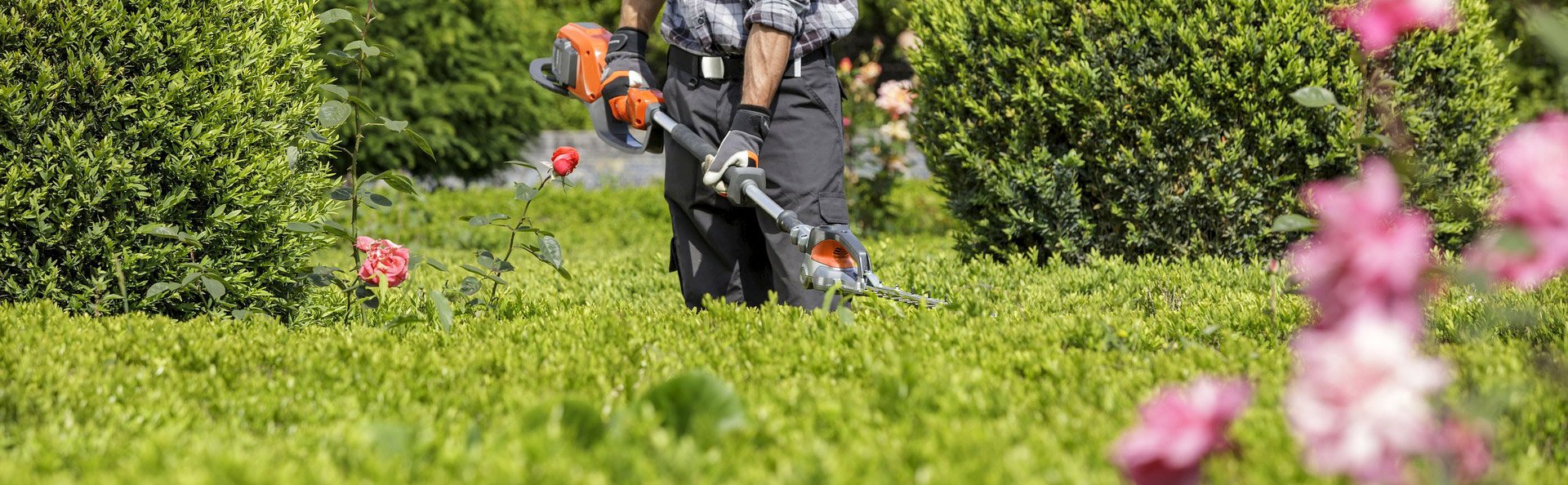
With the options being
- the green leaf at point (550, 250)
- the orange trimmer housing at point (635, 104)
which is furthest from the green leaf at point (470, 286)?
the orange trimmer housing at point (635, 104)

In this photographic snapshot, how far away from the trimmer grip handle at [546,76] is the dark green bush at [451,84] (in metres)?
6.86

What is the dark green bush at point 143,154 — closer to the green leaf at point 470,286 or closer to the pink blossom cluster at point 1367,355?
the green leaf at point 470,286

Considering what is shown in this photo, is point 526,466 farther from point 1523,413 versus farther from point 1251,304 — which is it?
point 1251,304

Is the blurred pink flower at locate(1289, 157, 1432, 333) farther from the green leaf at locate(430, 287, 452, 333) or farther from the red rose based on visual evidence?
the red rose

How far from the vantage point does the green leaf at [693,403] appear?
185 centimetres

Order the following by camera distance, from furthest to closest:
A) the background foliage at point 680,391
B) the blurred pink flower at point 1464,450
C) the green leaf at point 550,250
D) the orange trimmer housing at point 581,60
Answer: the orange trimmer housing at point 581,60, the green leaf at point 550,250, the background foliage at point 680,391, the blurred pink flower at point 1464,450

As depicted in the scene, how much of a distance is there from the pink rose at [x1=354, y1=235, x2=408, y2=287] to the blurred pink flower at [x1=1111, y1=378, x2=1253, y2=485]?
2.35m

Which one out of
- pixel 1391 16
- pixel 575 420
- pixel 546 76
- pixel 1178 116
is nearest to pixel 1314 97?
pixel 1391 16

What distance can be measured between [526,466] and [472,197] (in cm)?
880

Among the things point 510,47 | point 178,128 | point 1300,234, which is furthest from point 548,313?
point 510,47

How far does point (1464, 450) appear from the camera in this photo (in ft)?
4.53

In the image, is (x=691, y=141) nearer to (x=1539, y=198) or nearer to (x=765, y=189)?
(x=765, y=189)

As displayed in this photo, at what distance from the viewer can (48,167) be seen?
10.4 feet

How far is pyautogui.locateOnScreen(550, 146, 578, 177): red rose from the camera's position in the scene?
363 cm
